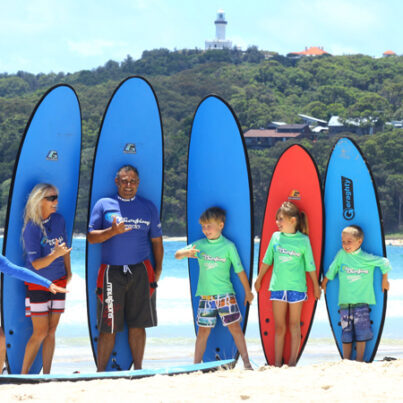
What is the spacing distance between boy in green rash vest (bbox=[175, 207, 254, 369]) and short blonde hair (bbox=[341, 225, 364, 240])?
0.70 m

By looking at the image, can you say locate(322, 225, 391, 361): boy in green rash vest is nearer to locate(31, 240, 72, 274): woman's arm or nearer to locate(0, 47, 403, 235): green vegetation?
locate(31, 240, 72, 274): woman's arm

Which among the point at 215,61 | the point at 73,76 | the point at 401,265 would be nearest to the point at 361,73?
the point at 215,61

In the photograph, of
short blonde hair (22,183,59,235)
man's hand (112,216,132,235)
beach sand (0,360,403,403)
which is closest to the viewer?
beach sand (0,360,403,403)

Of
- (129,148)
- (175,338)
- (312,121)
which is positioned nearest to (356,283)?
(129,148)

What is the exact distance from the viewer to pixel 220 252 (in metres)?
4.49

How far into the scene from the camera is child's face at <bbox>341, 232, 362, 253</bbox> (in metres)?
4.49

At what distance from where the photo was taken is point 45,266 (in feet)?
13.8

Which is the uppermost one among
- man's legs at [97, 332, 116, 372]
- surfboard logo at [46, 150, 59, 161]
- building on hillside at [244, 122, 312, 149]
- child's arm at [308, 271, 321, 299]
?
building on hillside at [244, 122, 312, 149]

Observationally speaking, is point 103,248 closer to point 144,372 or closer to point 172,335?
point 144,372

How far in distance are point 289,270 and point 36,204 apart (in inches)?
62.7

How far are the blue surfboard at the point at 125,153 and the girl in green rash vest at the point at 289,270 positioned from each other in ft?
2.76

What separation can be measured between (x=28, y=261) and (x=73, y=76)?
66037mm

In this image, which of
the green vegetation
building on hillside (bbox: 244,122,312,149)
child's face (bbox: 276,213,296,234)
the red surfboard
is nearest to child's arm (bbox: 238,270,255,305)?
the red surfboard

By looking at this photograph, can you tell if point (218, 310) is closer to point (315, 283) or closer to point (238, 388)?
point (315, 283)
